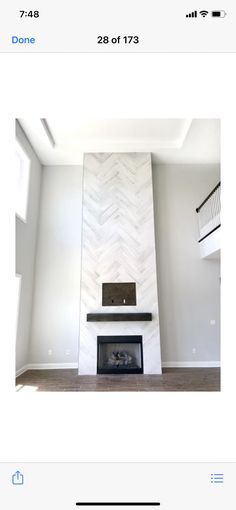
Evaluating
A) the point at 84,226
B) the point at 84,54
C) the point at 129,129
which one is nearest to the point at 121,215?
the point at 84,226

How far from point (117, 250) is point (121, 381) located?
2.42 m

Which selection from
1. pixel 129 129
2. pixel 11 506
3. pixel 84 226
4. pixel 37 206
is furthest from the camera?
pixel 37 206

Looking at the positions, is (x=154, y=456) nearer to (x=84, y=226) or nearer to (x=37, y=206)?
(x=84, y=226)

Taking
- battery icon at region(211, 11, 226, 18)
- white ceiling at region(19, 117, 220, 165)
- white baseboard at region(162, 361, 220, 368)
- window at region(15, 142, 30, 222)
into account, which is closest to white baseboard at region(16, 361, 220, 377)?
white baseboard at region(162, 361, 220, 368)

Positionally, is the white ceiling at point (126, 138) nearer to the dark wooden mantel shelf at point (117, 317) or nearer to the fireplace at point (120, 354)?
the dark wooden mantel shelf at point (117, 317)

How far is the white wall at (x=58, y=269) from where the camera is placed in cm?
553

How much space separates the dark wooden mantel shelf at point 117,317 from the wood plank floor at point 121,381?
100 cm

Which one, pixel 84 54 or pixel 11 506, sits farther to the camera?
pixel 84 54

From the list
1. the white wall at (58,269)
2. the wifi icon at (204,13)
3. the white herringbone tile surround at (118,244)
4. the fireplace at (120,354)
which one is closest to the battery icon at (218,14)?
the wifi icon at (204,13)

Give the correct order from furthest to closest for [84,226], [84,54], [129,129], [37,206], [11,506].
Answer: [37,206]
[84,226]
[129,129]
[84,54]
[11,506]

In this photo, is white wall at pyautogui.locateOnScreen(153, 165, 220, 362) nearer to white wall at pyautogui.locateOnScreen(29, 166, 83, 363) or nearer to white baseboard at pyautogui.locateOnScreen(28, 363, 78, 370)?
white wall at pyautogui.locateOnScreen(29, 166, 83, 363)

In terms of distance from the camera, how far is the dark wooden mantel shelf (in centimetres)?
505

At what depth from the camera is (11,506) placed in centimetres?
46

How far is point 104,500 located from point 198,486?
0.55 ft
